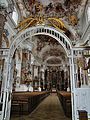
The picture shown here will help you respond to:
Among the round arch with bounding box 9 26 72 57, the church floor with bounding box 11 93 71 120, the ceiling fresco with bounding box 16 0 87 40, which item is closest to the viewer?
the round arch with bounding box 9 26 72 57

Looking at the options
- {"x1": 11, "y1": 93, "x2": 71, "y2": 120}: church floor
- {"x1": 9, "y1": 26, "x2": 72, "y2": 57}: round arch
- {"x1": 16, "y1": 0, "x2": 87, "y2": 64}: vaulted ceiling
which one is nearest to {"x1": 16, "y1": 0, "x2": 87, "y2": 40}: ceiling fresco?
{"x1": 16, "y1": 0, "x2": 87, "y2": 64}: vaulted ceiling

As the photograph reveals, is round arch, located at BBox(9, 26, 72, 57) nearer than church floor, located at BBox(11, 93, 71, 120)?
Yes

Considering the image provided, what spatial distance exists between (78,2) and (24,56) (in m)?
8.30

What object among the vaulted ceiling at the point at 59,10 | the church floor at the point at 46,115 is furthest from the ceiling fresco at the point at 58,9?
Result: the church floor at the point at 46,115

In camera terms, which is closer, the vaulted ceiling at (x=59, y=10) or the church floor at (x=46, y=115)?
the church floor at (x=46, y=115)

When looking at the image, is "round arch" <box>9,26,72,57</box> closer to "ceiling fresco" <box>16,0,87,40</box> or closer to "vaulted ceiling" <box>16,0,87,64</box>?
"ceiling fresco" <box>16,0,87,40</box>

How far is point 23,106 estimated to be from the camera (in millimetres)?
6512

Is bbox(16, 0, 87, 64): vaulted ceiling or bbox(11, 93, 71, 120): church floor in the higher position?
bbox(16, 0, 87, 64): vaulted ceiling

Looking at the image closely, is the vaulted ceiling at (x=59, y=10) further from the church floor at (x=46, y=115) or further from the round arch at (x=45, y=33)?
the church floor at (x=46, y=115)

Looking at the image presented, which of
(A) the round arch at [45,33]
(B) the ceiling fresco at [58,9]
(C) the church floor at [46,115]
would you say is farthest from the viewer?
(B) the ceiling fresco at [58,9]

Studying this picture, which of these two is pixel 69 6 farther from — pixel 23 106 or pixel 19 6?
pixel 23 106

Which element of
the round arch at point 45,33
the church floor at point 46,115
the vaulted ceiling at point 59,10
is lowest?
the church floor at point 46,115

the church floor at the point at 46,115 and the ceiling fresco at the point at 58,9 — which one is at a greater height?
the ceiling fresco at the point at 58,9

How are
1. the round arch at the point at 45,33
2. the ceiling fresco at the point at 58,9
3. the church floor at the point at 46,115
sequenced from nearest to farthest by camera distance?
the round arch at the point at 45,33 < the church floor at the point at 46,115 < the ceiling fresco at the point at 58,9
